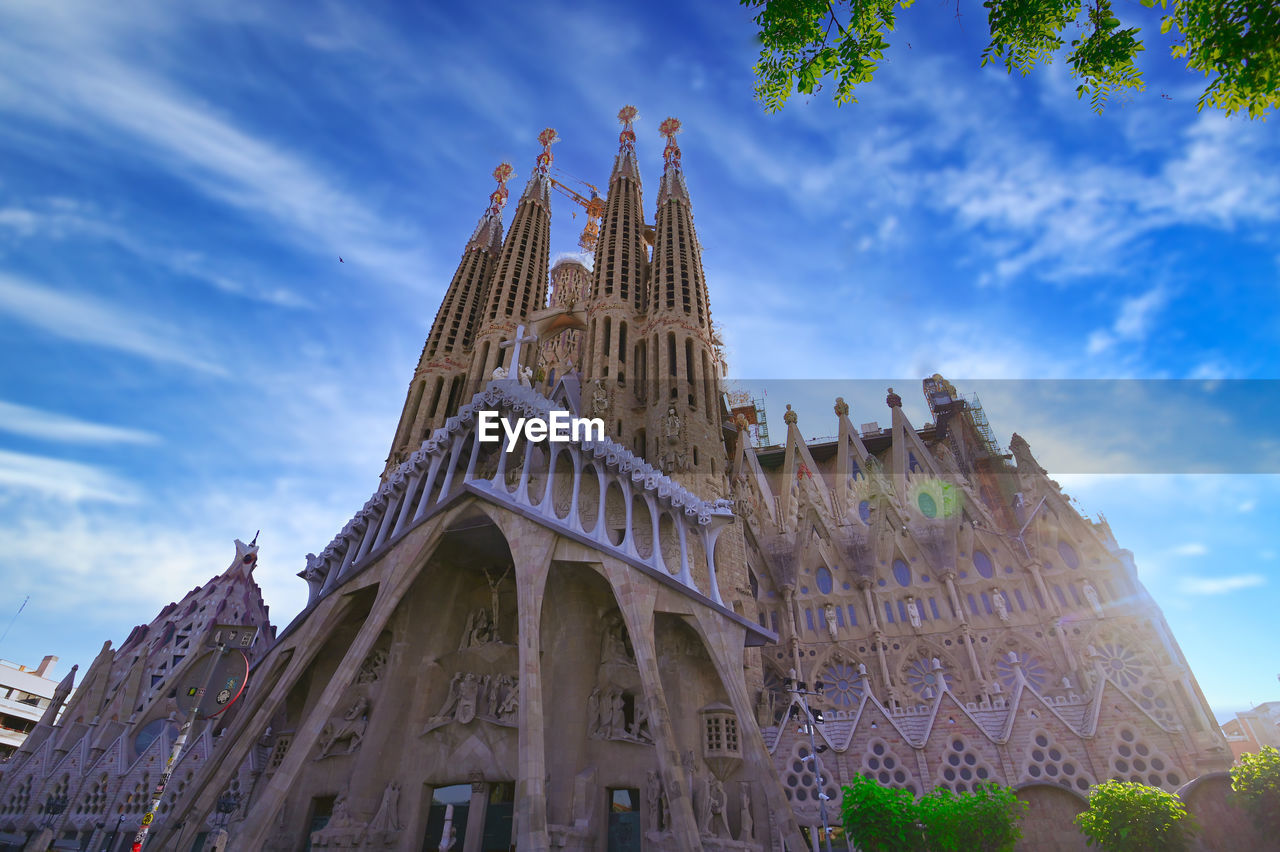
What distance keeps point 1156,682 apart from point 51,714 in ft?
163

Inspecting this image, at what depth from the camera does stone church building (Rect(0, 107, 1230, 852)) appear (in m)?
18.4

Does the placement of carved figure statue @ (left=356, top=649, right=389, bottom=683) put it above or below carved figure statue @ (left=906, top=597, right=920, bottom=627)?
below

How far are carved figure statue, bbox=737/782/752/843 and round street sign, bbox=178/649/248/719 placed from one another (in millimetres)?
22616

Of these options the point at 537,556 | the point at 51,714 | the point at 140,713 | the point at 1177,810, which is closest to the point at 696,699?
the point at 537,556

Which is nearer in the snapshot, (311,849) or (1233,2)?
(1233,2)

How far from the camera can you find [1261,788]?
14.3 metres

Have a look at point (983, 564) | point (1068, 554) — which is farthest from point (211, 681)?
point (1068, 554)

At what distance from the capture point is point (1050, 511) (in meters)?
29.9

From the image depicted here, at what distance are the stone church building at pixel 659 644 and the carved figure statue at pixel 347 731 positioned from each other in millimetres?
76

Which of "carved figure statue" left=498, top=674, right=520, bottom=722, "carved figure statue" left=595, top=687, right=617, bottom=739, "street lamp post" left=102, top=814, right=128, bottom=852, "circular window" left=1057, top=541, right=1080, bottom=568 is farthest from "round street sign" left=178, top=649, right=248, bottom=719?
"circular window" left=1057, top=541, right=1080, bottom=568

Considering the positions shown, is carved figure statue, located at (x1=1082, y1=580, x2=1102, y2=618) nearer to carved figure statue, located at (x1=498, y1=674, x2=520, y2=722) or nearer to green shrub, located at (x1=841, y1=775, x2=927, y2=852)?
green shrub, located at (x1=841, y1=775, x2=927, y2=852)

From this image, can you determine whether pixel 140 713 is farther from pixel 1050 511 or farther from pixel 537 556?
pixel 1050 511

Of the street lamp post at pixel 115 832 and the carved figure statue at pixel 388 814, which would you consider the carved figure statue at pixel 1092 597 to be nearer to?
the carved figure statue at pixel 388 814

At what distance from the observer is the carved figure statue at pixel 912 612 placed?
90.8 ft
